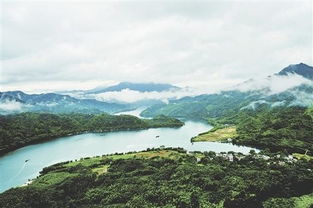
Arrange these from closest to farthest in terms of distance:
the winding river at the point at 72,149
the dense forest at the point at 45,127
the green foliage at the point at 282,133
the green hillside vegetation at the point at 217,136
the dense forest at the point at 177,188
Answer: the dense forest at the point at 177,188 → the winding river at the point at 72,149 → the green foliage at the point at 282,133 → the green hillside vegetation at the point at 217,136 → the dense forest at the point at 45,127

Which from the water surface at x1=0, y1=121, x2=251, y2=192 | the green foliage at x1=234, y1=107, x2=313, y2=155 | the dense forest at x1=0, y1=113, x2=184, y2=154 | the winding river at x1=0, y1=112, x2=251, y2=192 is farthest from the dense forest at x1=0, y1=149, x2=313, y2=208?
the dense forest at x1=0, y1=113, x2=184, y2=154

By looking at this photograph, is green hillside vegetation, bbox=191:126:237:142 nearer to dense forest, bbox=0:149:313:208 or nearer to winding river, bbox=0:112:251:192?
winding river, bbox=0:112:251:192

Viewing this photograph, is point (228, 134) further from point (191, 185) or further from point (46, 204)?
point (46, 204)

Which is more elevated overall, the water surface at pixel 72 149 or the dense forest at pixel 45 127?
the dense forest at pixel 45 127

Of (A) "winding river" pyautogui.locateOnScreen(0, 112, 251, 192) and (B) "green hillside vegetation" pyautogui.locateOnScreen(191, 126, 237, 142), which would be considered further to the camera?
(B) "green hillside vegetation" pyautogui.locateOnScreen(191, 126, 237, 142)

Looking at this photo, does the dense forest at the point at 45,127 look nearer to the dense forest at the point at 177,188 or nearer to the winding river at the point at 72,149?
the winding river at the point at 72,149

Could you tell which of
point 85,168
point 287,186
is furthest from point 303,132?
point 85,168

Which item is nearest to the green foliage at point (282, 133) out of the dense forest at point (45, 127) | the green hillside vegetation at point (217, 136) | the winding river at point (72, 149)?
the green hillside vegetation at point (217, 136)
